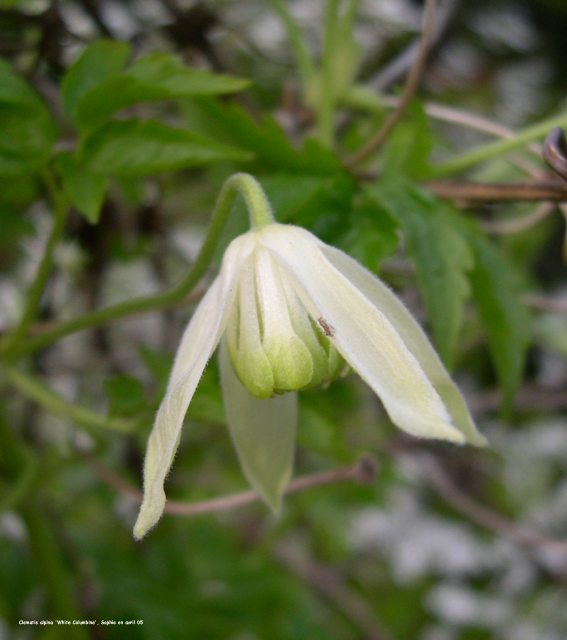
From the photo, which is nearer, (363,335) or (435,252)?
(363,335)

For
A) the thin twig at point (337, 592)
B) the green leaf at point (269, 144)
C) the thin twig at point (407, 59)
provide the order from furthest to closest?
the thin twig at point (337, 592), the thin twig at point (407, 59), the green leaf at point (269, 144)

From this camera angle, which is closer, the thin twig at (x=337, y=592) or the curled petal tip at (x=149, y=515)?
the curled petal tip at (x=149, y=515)

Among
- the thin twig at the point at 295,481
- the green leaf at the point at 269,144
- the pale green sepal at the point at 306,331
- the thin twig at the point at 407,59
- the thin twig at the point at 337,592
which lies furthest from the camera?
the thin twig at the point at 337,592

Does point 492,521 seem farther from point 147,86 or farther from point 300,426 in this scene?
point 147,86

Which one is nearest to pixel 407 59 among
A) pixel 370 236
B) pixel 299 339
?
pixel 370 236

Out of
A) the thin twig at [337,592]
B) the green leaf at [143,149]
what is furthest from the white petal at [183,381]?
the thin twig at [337,592]

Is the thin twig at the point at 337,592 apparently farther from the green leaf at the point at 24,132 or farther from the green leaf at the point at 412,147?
the green leaf at the point at 24,132

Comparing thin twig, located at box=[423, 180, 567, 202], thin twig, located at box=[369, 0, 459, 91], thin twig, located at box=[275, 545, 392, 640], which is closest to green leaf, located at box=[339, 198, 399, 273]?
thin twig, located at box=[423, 180, 567, 202]

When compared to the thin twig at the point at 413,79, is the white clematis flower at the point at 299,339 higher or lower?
lower
